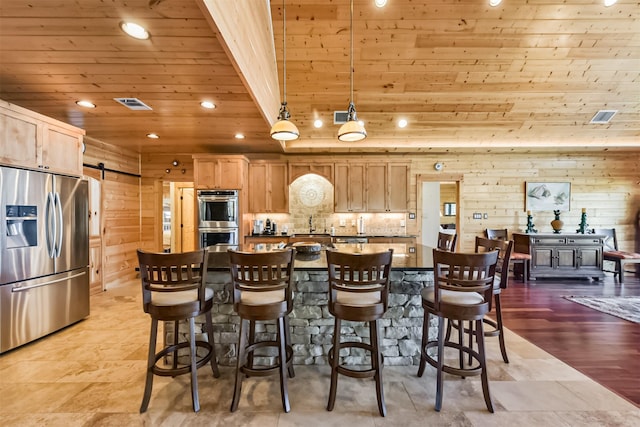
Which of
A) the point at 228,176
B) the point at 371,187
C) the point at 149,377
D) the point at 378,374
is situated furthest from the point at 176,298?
the point at 371,187

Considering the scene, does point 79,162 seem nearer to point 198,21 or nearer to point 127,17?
point 127,17

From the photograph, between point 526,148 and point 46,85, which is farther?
point 526,148

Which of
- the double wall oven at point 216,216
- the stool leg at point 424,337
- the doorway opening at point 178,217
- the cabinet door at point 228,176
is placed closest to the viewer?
the stool leg at point 424,337

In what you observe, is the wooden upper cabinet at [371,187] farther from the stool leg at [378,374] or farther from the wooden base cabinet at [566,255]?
the stool leg at [378,374]

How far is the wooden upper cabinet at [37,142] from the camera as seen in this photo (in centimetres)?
274

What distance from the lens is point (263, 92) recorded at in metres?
3.50

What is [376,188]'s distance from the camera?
588 cm

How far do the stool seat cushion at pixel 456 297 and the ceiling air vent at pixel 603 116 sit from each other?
542 centimetres

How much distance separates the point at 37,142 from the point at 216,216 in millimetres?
2564

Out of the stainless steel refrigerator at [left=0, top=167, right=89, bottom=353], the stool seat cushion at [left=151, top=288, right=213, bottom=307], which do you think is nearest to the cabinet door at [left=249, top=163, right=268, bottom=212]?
the stainless steel refrigerator at [left=0, top=167, right=89, bottom=353]

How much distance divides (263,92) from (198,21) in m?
1.65

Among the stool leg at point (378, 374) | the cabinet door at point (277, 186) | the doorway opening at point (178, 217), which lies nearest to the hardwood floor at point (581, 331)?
the stool leg at point (378, 374)

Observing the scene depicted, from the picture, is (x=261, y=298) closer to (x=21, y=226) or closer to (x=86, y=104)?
(x=21, y=226)

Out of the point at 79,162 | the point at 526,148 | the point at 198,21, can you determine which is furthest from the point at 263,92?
the point at 526,148
